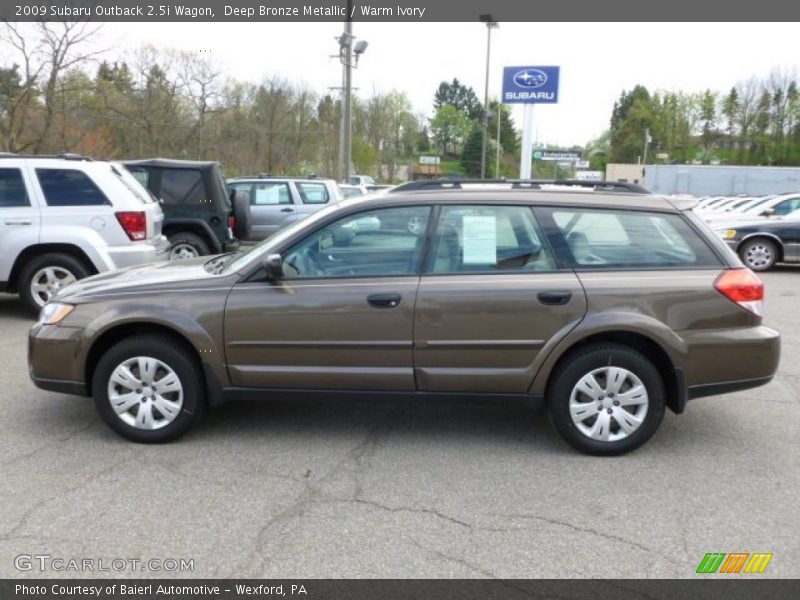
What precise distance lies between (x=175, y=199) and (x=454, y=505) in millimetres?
8748

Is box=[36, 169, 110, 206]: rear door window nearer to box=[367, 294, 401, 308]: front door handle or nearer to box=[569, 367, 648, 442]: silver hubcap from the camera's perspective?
box=[367, 294, 401, 308]: front door handle

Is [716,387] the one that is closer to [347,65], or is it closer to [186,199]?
[186,199]

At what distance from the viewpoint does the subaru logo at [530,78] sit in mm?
13677

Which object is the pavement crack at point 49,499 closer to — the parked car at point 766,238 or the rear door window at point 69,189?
the rear door window at point 69,189

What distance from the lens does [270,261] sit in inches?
157

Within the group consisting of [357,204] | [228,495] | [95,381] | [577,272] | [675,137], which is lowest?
[228,495]

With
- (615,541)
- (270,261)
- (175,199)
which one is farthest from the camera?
(175,199)

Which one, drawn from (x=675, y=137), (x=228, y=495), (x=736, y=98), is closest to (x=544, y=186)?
(x=228, y=495)

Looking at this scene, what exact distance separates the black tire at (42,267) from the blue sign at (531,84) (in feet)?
31.2

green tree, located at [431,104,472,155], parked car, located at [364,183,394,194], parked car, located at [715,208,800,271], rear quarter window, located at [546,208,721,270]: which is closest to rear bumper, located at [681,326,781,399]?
rear quarter window, located at [546,208,721,270]

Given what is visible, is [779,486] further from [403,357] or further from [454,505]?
[403,357]

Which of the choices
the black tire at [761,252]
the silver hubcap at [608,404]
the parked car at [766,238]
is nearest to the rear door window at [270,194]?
the parked car at [766,238]

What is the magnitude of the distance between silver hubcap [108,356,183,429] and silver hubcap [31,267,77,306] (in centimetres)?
398

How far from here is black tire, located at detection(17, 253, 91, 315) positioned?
7.49m
